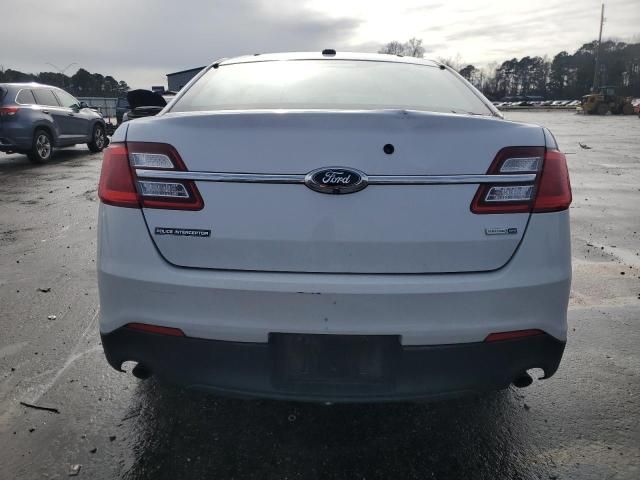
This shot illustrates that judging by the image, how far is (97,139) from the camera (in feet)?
50.4

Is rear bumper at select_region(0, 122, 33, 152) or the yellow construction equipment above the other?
rear bumper at select_region(0, 122, 33, 152)

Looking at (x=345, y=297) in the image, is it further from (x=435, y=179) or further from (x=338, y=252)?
(x=435, y=179)

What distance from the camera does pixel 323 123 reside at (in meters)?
1.76

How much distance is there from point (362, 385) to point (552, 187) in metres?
0.99

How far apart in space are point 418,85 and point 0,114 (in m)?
11.9

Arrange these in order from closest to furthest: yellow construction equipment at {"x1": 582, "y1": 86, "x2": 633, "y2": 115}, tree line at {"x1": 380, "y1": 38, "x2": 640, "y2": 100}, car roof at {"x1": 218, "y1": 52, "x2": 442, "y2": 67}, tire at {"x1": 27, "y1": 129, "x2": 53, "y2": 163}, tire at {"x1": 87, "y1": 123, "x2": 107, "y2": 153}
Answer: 1. car roof at {"x1": 218, "y1": 52, "x2": 442, "y2": 67}
2. tire at {"x1": 27, "y1": 129, "x2": 53, "y2": 163}
3. tire at {"x1": 87, "y1": 123, "x2": 107, "y2": 153}
4. yellow construction equipment at {"x1": 582, "y1": 86, "x2": 633, "y2": 115}
5. tree line at {"x1": 380, "y1": 38, "x2": 640, "y2": 100}

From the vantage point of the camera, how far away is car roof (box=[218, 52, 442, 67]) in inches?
117

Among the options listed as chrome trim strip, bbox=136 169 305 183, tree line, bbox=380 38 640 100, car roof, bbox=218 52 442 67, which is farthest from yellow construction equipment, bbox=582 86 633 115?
chrome trim strip, bbox=136 169 305 183

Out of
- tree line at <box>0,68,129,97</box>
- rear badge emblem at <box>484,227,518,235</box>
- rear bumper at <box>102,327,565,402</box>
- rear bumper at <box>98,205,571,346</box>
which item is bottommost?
rear bumper at <box>102,327,565,402</box>

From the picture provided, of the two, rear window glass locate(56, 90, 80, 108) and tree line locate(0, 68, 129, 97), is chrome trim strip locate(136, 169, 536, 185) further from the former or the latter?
tree line locate(0, 68, 129, 97)

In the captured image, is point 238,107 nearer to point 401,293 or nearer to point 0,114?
point 401,293

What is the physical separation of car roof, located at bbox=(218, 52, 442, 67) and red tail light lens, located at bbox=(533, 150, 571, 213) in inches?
57.5

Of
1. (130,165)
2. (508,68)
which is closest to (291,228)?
(130,165)

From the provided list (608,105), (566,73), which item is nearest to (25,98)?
(608,105)
